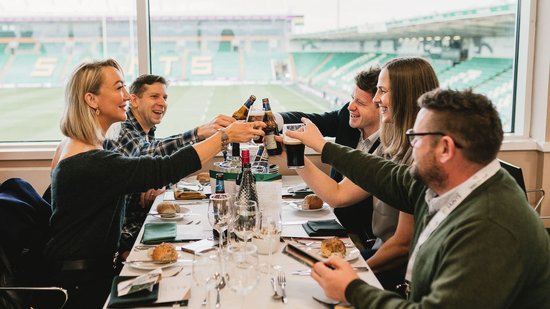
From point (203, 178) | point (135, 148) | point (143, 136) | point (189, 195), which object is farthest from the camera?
point (203, 178)

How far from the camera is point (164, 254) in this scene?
1.99 meters

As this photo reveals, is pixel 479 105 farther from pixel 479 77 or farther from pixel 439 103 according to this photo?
pixel 479 77

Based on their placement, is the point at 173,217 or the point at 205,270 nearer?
the point at 205,270

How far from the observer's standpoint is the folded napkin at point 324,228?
234cm

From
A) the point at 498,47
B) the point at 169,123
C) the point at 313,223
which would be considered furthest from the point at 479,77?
the point at 313,223

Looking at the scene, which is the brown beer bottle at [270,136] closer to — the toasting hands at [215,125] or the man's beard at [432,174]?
the toasting hands at [215,125]

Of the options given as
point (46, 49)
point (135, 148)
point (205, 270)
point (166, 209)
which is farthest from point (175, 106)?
point (205, 270)

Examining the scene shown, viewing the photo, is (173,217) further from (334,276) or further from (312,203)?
(334,276)

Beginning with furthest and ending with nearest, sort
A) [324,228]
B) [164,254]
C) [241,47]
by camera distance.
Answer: [241,47], [324,228], [164,254]

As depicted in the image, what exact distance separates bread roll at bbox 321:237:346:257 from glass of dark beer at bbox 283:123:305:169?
55 cm

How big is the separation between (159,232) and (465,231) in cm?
131

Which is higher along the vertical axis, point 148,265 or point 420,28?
point 420,28

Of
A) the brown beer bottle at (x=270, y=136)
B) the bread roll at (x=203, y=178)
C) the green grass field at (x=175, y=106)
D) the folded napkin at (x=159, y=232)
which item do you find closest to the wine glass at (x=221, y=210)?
the folded napkin at (x=159, y=232)

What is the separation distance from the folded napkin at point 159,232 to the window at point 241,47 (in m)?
2.13
